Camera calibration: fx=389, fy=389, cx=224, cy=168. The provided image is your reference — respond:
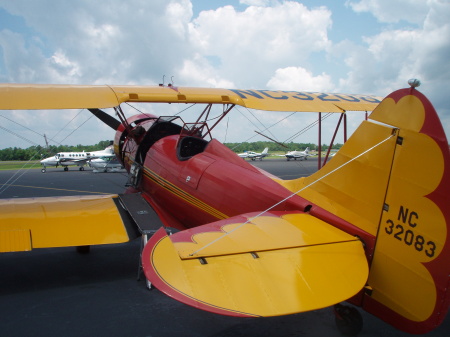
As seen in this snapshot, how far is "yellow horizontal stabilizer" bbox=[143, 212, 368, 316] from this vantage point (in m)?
2.08

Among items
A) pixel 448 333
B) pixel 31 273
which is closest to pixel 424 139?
pixel 448 333

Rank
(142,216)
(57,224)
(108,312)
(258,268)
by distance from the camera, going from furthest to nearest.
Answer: (142,216)
(57,224)
(108,312)
(258,268)

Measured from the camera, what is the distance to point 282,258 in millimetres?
2547

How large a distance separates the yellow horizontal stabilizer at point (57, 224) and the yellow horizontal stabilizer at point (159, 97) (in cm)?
154

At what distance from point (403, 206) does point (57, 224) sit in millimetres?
4234

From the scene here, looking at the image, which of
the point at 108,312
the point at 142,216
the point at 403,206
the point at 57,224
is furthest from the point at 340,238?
the point at 57,224

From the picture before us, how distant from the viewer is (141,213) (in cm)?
558

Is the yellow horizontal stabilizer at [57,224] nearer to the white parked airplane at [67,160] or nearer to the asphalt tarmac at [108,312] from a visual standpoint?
the asphalt tarmac at [108,312]

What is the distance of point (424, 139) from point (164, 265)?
185cm

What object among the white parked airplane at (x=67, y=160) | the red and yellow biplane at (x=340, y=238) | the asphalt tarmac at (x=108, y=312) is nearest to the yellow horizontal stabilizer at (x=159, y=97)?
the red and yellow biplane at (x=340, y=238)

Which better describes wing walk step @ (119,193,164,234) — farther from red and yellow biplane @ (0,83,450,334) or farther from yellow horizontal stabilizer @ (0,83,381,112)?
yellow horizontal stabilizer @ (0,83,381,112)

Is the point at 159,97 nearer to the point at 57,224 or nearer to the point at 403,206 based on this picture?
the point at 57,224

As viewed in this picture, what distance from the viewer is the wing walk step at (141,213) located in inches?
205

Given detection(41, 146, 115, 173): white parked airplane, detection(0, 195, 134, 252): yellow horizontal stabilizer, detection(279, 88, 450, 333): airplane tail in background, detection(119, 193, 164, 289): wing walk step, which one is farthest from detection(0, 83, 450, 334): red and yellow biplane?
detection(41, 146, 115, 173): white parked airplane
